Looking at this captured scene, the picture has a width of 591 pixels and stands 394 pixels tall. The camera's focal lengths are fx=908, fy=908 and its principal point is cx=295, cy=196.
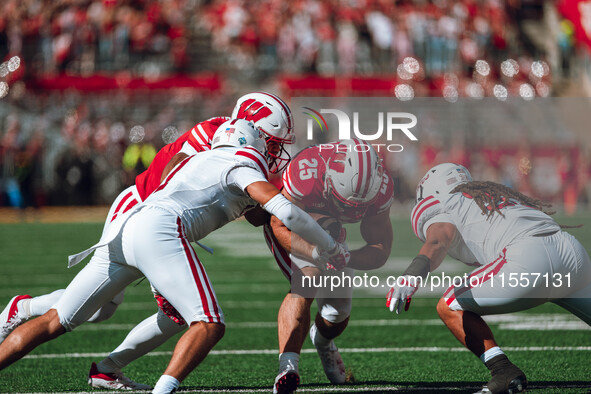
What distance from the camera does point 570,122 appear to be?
7770mm

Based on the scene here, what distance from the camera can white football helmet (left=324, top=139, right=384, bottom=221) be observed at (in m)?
4.70

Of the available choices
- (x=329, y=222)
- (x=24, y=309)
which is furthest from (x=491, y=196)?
(x=24, y=309)

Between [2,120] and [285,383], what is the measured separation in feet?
54.0

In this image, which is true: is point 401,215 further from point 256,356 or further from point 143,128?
point 143,128

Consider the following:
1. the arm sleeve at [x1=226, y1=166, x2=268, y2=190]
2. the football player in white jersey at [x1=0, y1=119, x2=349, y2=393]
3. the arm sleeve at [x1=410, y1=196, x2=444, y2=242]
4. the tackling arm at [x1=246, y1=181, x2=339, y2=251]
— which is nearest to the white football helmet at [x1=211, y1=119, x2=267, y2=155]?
the football player in white jersey at [x1=0, y1=119, x2=349, y2=393]

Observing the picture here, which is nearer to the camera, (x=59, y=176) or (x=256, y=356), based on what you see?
(x=256, y=356)

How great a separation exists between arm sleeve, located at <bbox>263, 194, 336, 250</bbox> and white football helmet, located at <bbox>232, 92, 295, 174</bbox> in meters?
0.79

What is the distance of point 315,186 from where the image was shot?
4.82 meters

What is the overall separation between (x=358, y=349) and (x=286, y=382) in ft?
6.04

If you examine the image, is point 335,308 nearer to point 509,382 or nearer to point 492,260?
point 492,260

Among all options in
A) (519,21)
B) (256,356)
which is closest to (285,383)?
(256,356)

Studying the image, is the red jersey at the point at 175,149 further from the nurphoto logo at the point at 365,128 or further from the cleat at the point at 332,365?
the cleat at the point at 332,365

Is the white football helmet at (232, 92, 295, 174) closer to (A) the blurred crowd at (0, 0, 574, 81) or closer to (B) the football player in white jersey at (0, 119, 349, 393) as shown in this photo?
(B) the football player in white jersey at (0, 119, 349, 393)

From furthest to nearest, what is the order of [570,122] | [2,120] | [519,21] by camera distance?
[519,21], [2,120], [570,122]
